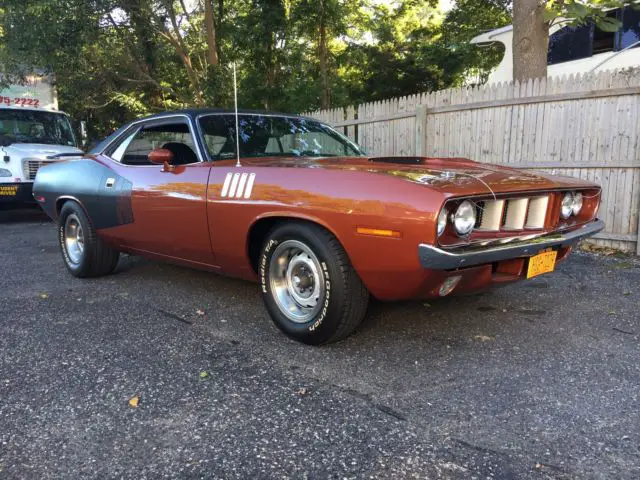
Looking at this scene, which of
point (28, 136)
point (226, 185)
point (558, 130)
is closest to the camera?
point (226, 185)

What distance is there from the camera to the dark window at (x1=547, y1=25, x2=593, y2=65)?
11711 millimetres

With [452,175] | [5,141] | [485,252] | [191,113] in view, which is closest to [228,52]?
[5,141]

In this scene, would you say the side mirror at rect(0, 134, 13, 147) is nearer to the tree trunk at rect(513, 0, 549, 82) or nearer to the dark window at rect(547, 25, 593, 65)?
the tree trunk at rect(513, 0, 549, 82)

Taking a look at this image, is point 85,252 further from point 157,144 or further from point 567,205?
point 567,205

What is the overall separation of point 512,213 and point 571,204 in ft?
2.27

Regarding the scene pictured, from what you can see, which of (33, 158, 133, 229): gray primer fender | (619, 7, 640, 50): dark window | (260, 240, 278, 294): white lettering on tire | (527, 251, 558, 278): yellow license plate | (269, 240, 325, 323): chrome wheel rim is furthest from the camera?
(619, 7, 640, 50): dark window

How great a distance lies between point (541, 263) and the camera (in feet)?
9.62

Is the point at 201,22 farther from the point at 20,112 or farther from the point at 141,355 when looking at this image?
the point at 141,355

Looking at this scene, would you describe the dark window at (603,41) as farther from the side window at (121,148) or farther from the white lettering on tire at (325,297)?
the white lettering on tire at (325,297)

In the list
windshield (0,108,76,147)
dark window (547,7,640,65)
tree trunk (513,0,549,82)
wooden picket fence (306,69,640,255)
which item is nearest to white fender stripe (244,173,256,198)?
wooden picket fence (306,69,640,255)

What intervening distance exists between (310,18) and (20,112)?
6.60 m

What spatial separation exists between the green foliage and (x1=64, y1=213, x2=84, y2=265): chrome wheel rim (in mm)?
7422

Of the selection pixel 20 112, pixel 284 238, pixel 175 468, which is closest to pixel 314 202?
pixel 284 238

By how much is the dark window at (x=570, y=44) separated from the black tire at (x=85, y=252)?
454 inches
